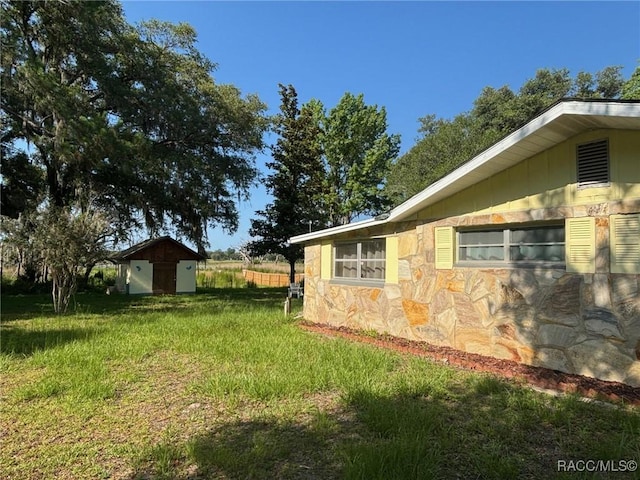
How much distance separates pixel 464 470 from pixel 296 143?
79.5 ft

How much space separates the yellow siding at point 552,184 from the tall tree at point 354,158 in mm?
19949

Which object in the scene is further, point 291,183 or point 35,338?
point 291,183

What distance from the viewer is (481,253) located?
20.9 ft

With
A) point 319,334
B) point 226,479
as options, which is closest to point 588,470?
point 226,479

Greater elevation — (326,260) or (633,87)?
(633,87)

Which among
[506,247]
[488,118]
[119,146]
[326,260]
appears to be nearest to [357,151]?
[488,118]

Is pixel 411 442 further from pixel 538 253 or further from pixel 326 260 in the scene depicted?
pixel 326 260

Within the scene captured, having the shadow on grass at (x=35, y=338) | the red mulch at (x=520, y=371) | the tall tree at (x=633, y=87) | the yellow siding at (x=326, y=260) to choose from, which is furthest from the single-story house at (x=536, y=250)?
the tall tree at (x=633, y=87)

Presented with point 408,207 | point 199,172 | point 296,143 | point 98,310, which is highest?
point 296,143

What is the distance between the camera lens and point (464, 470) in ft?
9.72

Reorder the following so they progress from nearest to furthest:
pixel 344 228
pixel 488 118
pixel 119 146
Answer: pixel 344 228, pixel 119 146, pixel 488 118

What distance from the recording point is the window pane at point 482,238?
613 centimetres

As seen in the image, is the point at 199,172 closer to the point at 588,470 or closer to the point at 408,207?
the point at 408,207

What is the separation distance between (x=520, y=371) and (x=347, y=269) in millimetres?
4353
